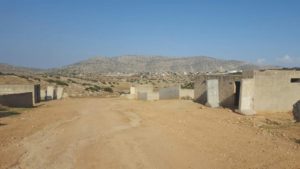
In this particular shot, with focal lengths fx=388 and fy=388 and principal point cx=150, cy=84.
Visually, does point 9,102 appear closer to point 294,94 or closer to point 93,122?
point 93,122

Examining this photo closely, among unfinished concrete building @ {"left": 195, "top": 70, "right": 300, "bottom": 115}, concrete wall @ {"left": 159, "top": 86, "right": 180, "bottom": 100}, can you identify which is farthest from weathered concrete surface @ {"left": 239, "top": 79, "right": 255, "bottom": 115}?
concrete wall @ {"left": 159, "top": 86, "right": 180, "bottom": 100}

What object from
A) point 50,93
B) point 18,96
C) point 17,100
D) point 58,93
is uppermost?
point 18,96

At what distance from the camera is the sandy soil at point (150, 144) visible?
9.43 metres

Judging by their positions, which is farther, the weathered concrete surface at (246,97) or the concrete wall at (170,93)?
the concrete wall at (170,93)

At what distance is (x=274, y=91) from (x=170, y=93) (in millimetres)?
13091

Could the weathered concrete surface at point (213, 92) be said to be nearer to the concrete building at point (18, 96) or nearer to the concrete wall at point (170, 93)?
the concrete wall at point (170, 93)

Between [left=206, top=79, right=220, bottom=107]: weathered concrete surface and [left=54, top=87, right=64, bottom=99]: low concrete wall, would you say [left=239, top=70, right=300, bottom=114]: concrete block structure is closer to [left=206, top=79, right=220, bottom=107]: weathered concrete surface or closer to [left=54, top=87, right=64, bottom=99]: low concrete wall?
[left=206, top=79, right=220, bottom=107]: weathered concrete surface

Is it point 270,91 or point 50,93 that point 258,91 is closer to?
point 270,91

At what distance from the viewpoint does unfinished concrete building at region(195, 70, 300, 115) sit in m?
20.7

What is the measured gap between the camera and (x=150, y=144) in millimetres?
11633

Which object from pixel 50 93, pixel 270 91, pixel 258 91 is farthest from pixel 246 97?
pixel 50 93

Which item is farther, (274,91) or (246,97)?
(274,91)

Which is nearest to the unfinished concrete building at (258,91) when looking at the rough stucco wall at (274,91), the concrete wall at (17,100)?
the rough stucco wall at (274,91)

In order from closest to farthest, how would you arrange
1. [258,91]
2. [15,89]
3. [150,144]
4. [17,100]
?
[150,144]
[258,91]
[17,100]
[15,89]
